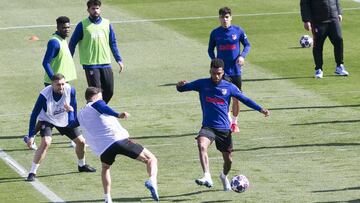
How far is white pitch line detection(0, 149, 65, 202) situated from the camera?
18.0 m

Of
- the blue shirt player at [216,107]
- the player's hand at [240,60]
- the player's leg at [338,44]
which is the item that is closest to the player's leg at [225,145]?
the blue shirt player at [216,107]

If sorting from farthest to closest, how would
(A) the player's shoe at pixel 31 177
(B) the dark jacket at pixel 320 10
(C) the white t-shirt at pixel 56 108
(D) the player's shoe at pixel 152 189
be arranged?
(B) the dark jacket at pixel 320 10 < (C) the white t-shirt at pixel 56 108 < (A) the player's shoe at pixel 31 177 < (D) the player's shoe at pixel 152 189

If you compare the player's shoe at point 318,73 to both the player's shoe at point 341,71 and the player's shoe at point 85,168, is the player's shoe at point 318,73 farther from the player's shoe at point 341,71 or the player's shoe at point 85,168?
the player's shoe at point 85,168

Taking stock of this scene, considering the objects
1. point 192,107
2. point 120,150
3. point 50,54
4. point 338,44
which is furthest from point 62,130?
point 338,44

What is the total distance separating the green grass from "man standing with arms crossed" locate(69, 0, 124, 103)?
4.50 ft

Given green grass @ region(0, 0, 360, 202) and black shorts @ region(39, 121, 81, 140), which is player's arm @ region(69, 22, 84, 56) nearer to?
green grass @ region(0, 0, 360, 202)

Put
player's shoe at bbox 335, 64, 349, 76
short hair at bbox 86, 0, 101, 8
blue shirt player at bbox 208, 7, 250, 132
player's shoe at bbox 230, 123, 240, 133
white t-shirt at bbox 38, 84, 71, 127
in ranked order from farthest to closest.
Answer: player's shoe at bbox 335, 64, 349, 76
player's shoe at bbox 230, 123, 240, 133
blue shirt player at bbox 208, 7, 250, 132
short hair at bbox 86, 0, 101, 8
white t-shirt at bbox 38, 84, 71, 127

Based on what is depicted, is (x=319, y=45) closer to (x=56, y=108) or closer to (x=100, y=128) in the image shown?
(x=56, y=108)

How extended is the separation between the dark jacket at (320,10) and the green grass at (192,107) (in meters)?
1.48

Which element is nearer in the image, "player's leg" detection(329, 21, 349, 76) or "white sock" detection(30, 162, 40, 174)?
"white sock" detection(30, 162, 40, 174)

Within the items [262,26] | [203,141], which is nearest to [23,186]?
[203,141]

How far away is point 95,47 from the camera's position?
72.8ft

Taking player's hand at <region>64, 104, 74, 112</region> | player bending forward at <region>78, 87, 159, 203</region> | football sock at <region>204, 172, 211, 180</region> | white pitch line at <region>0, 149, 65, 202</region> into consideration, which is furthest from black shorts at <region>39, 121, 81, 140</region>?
football sock at <region>204, 172, 211, 180</region>

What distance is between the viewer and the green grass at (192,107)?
1858cm
